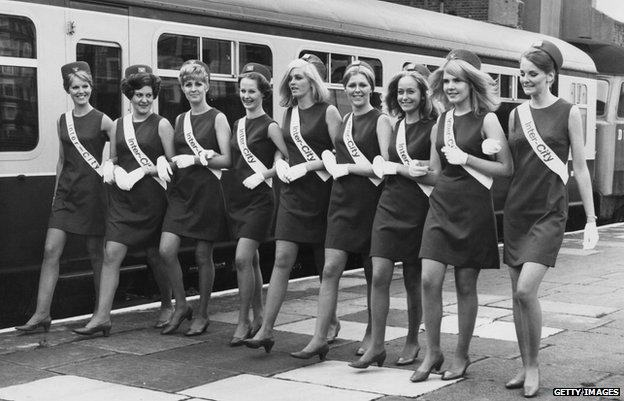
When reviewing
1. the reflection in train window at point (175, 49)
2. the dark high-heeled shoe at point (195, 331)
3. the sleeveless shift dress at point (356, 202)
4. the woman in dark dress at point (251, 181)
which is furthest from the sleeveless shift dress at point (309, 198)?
the reflection in train window at point (175, 49)

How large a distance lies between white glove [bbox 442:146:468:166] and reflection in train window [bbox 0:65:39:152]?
3.76 meters

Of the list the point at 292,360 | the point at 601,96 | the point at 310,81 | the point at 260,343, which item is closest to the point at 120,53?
the point at 310,81

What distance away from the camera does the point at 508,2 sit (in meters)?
27.6

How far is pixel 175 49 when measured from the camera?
9.45 m

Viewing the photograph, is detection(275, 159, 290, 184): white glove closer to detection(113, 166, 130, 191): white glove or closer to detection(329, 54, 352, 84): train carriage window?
A: detection(113, 166, 130, 191): white glove

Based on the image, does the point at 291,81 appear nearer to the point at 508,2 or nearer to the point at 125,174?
the point at 125,174

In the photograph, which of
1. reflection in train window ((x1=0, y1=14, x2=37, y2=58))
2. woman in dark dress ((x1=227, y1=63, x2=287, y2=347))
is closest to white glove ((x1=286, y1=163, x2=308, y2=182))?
woman in dark dress ((x1=227, y1=63, x2=287, y2=347))

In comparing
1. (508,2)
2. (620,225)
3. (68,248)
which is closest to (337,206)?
(68,248)

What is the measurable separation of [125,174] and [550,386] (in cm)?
353

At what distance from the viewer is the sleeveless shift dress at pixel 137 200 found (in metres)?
7.77

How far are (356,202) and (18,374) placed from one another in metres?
2.49

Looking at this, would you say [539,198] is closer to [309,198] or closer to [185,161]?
[309,198]

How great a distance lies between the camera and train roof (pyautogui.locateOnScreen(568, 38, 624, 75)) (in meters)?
19.2

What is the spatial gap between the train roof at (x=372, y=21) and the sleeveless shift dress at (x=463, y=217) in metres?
4.02
